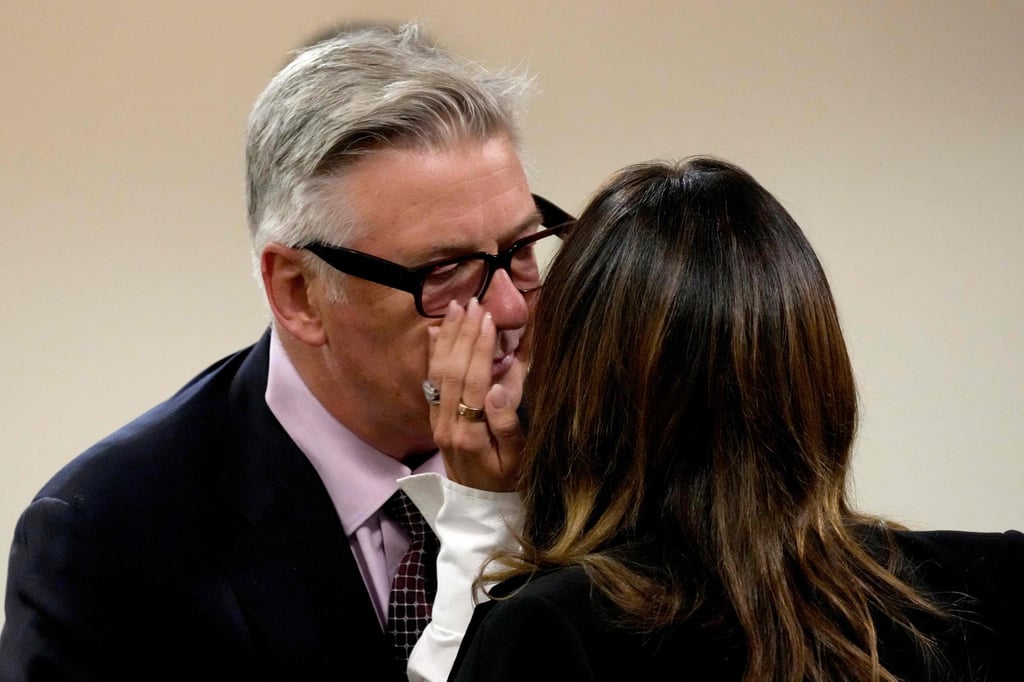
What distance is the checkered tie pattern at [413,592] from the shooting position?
1472 mm

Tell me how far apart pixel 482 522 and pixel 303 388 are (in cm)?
41

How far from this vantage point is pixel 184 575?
4.65 ft

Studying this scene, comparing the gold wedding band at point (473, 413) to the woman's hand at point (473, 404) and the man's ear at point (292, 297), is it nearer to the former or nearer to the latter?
the woman's hand at point (473, 404)

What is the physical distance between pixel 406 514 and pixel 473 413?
0.80 feet

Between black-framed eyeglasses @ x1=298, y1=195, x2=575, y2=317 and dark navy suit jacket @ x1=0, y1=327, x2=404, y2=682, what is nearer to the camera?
dark navy suit jacket @ x1=0, y1=327, x2=404, y2=682

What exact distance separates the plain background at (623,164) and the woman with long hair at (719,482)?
1.54 m

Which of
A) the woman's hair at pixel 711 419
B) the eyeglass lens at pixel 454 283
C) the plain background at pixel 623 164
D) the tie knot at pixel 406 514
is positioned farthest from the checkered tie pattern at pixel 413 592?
the plain background at pixel 623 164

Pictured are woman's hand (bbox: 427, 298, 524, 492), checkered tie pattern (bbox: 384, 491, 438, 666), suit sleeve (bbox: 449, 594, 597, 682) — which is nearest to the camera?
suit sleeve (bbox: 449, 594, 597, 682)

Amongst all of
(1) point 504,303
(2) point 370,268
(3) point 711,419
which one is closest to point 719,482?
(3) point 711,419

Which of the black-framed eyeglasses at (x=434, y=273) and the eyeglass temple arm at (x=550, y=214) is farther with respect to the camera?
the eyeglass temple arm at (x=550, y=214)

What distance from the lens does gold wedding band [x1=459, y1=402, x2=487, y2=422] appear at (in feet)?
4.49

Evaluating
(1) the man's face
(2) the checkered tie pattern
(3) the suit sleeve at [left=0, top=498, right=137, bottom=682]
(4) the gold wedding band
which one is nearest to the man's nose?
(1) the man's face

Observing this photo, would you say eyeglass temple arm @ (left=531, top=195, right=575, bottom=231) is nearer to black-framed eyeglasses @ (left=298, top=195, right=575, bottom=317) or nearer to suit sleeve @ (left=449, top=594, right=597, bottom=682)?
black-framed eyeglasses @ (left=298, top=195, right=575, bottom=317)

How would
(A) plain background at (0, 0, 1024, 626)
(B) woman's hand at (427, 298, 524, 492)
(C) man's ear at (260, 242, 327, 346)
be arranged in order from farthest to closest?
1. (A) plain background at (0, 0, 1024, 626)
2. (C) man's ear at (260, 242, 327, 346)
3. (B) woman's hand at (427, 298, 524, 492)
